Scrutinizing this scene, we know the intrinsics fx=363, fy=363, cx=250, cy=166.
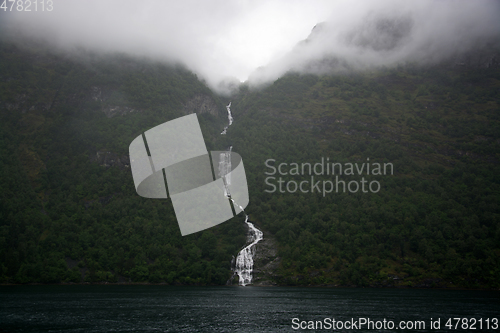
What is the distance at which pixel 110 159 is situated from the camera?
454ft

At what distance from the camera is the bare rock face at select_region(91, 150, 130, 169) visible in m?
138

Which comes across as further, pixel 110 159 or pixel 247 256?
pixel 110 159

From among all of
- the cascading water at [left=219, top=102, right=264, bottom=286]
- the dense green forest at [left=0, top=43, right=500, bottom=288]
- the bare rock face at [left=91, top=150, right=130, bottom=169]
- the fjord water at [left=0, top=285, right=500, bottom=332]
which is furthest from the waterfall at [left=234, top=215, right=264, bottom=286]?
the bare rock face at [left=91, top=150, right=130, bottom=169]

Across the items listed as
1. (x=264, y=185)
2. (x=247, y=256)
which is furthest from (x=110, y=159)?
(x=247, y=256)

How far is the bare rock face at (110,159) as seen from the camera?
137500mm

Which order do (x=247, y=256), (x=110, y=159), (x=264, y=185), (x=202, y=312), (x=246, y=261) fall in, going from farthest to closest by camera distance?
1. (x=110, y=159)
2. (x=264, y=185)
3. (x=247, y=256)
4. (x=246, y=261)
5. (x=202, y=312)

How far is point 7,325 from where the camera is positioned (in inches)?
1384

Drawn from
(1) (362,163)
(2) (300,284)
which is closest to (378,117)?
(1) (362,163)

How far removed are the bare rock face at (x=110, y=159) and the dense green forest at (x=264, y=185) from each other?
57 centimetres

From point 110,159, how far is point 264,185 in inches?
2345

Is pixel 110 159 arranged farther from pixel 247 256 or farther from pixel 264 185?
pixel 247 256

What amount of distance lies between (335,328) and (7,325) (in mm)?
32735

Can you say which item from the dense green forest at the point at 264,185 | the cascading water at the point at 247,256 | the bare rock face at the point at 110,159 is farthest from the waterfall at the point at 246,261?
the bare rock face at the point at 110,159

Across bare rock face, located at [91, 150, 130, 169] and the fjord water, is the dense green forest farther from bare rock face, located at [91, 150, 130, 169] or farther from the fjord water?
the fjord water
